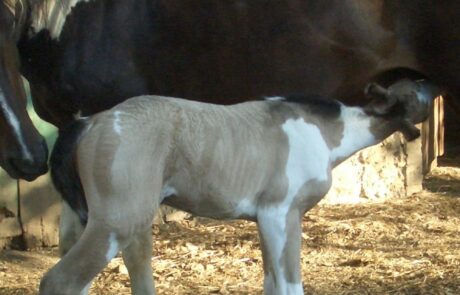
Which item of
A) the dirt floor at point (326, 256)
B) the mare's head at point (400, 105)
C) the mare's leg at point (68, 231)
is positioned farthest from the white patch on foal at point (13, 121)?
the dirt floor at point (326, 256)

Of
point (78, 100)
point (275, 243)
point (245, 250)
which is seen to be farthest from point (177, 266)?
point (275, 243)

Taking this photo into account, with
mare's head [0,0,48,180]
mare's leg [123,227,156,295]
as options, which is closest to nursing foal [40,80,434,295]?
mare's head [0,0,48,180]

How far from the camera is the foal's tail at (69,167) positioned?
284 cm

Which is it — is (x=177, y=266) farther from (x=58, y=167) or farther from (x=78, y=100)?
(x=58, y=167)

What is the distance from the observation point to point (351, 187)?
6109 millimetres

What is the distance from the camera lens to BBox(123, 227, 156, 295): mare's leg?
138 inches

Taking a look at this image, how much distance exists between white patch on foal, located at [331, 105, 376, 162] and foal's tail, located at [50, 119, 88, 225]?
89 cm

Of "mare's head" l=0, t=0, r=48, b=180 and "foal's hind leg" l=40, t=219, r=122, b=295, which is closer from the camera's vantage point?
"foal's hind leg" l=40, t=219, r=122, b=295

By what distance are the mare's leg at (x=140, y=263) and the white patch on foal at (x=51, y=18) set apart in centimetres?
86

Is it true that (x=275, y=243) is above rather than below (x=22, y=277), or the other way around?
above

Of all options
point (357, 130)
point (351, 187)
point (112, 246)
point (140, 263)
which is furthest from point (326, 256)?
point (112, 246)

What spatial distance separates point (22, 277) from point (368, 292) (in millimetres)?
1705

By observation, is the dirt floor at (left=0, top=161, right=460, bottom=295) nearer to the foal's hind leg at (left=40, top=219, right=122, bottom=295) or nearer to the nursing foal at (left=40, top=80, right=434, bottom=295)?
the nursing foal at (left=40, top=80, right=434, bottom=295)

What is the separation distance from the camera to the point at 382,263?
4668 millimetres
